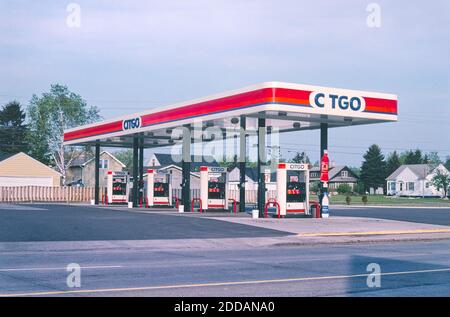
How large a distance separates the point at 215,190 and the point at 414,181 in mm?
84126

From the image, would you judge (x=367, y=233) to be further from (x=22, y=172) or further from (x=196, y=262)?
(x=22, y=172)

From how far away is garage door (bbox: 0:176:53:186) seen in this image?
213ft

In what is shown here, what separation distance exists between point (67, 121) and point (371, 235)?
5628 cm

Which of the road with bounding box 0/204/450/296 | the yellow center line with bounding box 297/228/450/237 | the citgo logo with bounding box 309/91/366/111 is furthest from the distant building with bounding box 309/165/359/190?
the road with bounding box 0/204/450/296

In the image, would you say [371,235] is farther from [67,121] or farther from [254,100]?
[67,121]

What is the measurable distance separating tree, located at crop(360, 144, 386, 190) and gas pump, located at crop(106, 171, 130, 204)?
8198 centimetres

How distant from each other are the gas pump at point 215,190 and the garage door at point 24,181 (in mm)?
35790

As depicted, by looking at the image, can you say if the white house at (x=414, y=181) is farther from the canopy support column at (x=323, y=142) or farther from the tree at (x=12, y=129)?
the canopy support column at (x=323, y=142)

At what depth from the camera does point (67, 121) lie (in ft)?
244

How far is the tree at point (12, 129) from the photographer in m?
102

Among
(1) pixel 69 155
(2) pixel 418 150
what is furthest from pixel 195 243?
(2) pixel 418 150

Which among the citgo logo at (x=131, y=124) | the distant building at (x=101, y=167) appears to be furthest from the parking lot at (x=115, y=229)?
the distant building at (x=101, y=167)

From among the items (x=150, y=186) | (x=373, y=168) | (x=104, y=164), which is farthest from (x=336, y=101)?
(x=373, y=168)

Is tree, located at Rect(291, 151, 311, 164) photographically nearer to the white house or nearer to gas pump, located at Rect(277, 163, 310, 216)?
the white house
